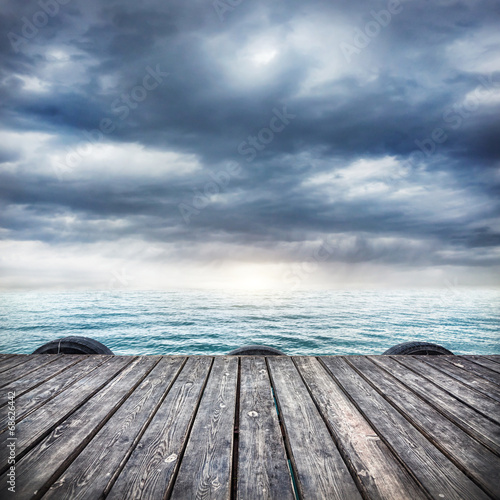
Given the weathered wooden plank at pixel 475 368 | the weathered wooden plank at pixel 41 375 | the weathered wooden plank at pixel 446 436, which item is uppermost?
the weathered wooden plank at pixel 475 368

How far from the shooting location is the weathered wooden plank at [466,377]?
2.87 metres

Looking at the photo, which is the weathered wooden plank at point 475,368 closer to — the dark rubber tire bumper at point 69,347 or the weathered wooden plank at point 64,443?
the weathered wooden plank at point 64,443

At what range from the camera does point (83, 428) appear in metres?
2.11

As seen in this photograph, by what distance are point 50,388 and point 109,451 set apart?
1459 millimetres

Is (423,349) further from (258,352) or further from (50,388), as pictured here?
(50,388)

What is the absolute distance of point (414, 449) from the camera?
189 centimetres

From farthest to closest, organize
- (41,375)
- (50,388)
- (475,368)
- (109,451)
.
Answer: (475,368)
(41,375)
(50,388)
(109,451)

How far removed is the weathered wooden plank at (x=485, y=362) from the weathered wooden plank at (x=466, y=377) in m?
0.36

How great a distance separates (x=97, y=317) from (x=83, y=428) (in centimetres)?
2272

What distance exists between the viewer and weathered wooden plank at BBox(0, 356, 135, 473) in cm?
197

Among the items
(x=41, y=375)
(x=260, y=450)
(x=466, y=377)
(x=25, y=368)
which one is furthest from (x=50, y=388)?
(x=466, y=377)

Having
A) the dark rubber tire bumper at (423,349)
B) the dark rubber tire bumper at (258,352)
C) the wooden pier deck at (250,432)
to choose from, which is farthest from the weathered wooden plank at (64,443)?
the dark rubber tire bumper at (423,349)

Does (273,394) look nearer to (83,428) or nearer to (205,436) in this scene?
(205,436)

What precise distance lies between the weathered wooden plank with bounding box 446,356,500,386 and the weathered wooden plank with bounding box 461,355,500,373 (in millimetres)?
57
